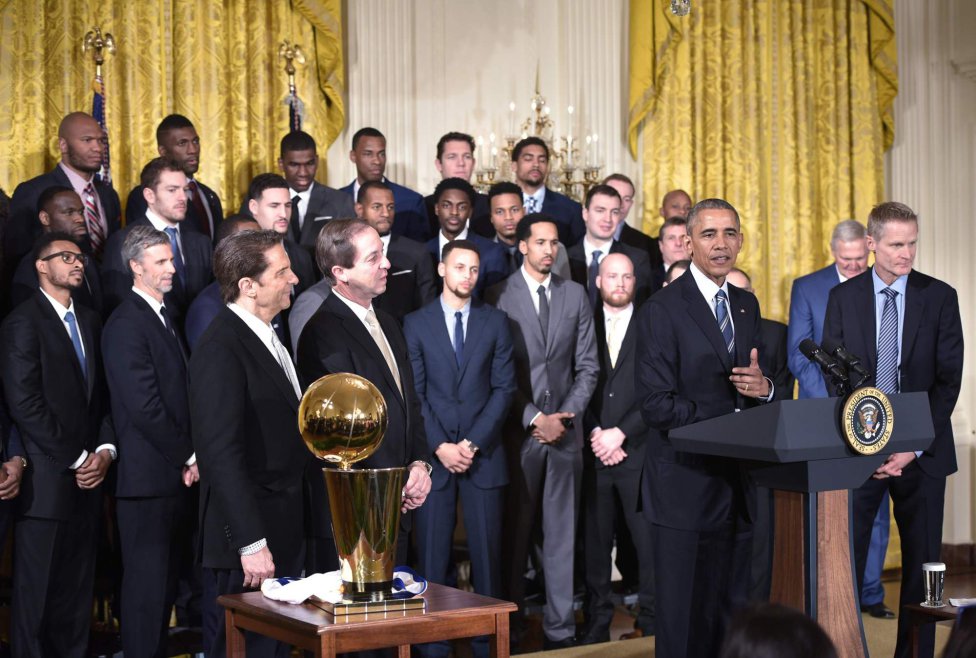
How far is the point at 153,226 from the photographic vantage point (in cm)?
554

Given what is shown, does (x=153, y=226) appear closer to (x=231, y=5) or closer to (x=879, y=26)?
(x=231, y=5)

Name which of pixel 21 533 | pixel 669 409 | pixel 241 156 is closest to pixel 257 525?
pixel 669 409

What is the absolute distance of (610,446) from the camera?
609 centimetres

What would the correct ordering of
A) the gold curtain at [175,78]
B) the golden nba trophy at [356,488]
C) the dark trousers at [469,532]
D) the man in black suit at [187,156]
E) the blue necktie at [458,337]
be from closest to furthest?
the golden nba trophy at [356,488]
the dark trousers at [469,532]
the blue necktie at [458,337]
the man in black suit at [187,156]
the gold curtain at [175,78]

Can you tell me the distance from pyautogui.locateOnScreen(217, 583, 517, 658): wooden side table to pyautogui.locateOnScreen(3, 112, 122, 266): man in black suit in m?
3.27

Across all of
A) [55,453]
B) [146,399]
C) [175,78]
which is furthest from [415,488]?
[175,78]

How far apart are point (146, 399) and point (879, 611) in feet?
13.0

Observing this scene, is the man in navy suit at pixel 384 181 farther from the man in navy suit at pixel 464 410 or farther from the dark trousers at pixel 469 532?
the dark trousers at pixel 469 532

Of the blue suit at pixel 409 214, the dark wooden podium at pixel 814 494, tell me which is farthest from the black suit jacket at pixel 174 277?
the dark wooden podium at pixel 814 494

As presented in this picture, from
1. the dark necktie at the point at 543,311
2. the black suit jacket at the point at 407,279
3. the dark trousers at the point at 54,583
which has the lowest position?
the dark trousers at the point at 54,583

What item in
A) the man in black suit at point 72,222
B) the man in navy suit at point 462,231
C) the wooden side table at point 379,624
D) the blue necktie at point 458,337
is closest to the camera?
the wooden side table at point 379,624

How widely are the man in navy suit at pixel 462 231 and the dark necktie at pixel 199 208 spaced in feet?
3.79

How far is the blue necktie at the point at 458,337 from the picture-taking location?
583 cm

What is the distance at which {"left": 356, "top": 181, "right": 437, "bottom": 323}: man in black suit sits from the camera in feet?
20.6
